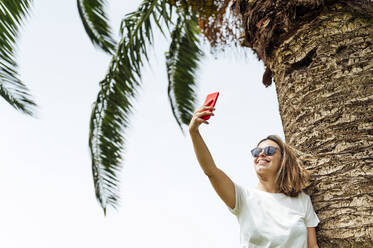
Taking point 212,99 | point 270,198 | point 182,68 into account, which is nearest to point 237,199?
point 270,198

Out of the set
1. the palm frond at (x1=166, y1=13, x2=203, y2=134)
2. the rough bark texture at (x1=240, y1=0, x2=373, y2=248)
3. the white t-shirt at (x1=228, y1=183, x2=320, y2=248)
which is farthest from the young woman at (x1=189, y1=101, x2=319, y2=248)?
the palm frond at (x1=166, y1=13, x2=203, y2=134)

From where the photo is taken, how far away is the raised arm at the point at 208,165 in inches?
92.7

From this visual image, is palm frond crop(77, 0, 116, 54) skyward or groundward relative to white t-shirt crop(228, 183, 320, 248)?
skyward

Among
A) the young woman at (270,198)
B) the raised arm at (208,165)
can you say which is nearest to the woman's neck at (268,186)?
the young woman at (270,198)

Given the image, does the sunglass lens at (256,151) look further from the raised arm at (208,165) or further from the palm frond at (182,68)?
the palm frond at (182,68)

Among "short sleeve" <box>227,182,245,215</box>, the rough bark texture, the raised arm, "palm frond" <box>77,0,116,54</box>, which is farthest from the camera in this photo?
"palm frond" <box>77,0,116,54</box>

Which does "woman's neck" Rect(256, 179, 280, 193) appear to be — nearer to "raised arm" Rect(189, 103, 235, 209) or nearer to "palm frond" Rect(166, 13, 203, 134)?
"raised arm" Rect(189, 103, 235, 209)

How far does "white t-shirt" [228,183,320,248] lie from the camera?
7.98 feet

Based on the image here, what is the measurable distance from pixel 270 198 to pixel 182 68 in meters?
3.79

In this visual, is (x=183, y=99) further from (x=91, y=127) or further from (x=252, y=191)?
(x=252, y=191)

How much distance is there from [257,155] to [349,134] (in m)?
0.59

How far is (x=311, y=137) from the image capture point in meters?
2.71

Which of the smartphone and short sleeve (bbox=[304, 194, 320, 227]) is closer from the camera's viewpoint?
the smartphone

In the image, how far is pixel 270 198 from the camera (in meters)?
2.64
